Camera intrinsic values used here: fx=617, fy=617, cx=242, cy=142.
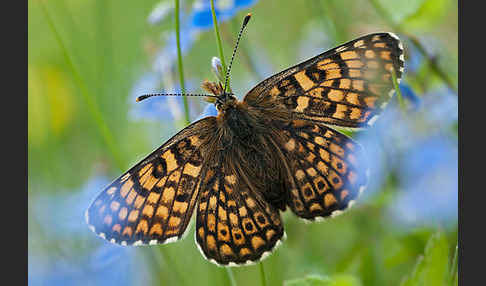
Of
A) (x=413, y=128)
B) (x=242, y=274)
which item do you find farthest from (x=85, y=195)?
(x=413, y=128)

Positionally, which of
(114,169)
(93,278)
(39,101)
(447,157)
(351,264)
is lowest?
(351,264)

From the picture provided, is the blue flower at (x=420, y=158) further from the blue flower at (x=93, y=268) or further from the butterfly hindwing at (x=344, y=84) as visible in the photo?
the blue flower at (x=93, y=268)

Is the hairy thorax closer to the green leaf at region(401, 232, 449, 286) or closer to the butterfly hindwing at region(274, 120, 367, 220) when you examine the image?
the butterfly hindwing at region(274, 120, 367, 220)

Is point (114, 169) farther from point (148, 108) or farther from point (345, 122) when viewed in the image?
point (345, 122)

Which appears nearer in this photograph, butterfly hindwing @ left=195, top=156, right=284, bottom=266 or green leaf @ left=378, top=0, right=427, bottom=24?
butterfly hindwing @ left=195, top=156, right=284, bottom=266

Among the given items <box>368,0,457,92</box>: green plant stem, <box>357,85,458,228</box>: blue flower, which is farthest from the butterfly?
<box>368,0,457,92</box>: green plant stem

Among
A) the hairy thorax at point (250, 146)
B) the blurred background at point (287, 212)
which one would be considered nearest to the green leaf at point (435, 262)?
the blurred background at point (287, 212)
